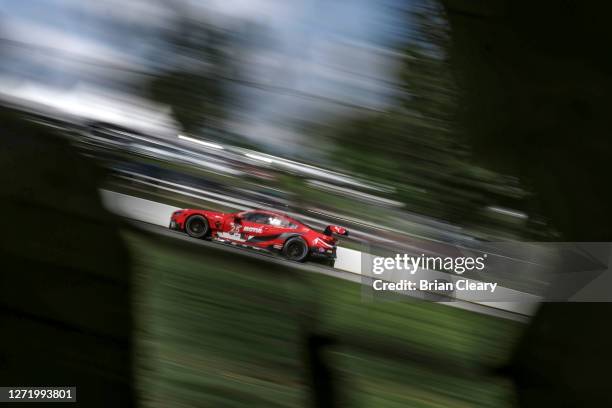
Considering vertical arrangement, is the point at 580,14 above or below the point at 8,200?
above

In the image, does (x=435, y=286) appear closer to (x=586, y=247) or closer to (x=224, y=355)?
(x=586, y=247)

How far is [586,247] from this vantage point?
0.81m

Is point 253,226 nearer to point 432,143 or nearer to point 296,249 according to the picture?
point 296,249

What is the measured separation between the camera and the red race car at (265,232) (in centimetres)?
82

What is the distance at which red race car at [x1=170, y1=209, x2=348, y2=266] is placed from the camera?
32.3 inches

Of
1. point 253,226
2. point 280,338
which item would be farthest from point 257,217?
point 280,338

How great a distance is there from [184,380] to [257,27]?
501 millimetres

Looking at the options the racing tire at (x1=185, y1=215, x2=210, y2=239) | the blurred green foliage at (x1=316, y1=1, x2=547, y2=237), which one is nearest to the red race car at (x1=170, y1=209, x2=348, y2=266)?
the racing tire at (x1=185, y1=215, x2=210, y2=239)

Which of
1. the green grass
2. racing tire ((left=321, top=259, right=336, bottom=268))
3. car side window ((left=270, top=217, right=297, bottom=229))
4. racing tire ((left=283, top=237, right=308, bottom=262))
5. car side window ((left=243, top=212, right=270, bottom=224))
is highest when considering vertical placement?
car side window ((left=243, top=212, right=270, bottom=224))

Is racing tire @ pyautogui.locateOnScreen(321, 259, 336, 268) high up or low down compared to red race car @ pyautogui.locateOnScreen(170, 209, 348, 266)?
down

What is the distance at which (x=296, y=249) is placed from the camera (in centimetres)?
83

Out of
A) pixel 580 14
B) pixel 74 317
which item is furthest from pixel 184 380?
pixel 580 14

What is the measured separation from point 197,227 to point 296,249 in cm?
15

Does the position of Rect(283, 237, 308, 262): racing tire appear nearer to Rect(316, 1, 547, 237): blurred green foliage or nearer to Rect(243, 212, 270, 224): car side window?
Rect(243, 212, 270, 224): car side window
